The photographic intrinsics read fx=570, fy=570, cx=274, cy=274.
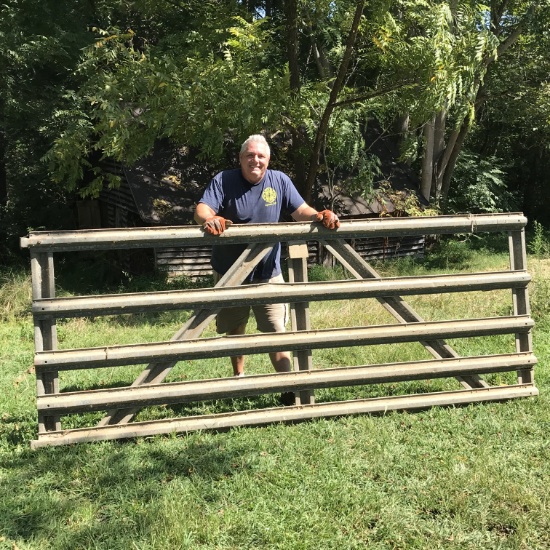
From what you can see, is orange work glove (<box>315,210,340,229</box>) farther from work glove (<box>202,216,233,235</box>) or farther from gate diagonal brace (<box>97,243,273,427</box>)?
work glove (<box>202,216,233,235</box>)

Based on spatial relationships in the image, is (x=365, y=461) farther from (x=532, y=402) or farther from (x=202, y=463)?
(x=532, y=402)

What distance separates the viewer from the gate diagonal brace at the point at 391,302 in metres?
4.12

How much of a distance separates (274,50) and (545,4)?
6.63m

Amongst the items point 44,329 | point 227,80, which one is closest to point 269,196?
point 44,329

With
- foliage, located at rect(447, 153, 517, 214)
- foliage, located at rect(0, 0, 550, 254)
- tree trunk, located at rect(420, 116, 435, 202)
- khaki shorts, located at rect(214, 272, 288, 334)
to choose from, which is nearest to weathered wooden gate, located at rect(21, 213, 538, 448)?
khaki shorts, located at rect(214, 272, 288, 334)

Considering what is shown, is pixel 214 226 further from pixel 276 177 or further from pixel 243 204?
pixel 276 177

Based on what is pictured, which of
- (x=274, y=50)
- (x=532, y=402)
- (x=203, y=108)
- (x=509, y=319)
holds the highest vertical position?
(x=274, y=50)

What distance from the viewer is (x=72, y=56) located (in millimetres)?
12539

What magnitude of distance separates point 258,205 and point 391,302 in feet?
4.03

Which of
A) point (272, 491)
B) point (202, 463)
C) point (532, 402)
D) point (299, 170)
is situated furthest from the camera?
point (299, 170)

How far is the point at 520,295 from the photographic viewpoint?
173 inches

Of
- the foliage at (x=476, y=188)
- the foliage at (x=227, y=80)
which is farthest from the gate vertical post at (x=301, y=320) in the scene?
the foliage at (x=476, y=188)

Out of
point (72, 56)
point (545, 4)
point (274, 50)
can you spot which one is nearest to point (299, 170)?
point (274, 50)

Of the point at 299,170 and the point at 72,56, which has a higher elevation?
the point at 72,56
